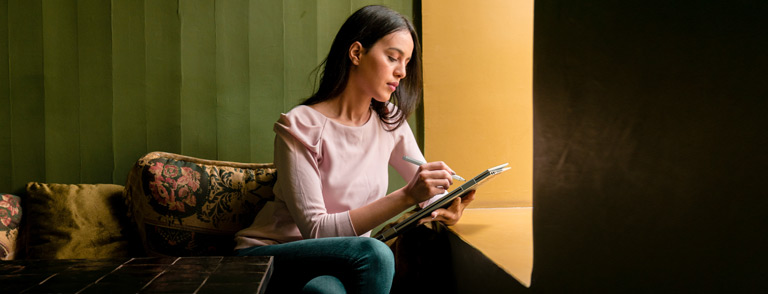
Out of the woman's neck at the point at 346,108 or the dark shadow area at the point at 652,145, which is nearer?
the dark shadow area at the point at 652,145

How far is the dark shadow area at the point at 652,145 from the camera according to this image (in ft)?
1.35

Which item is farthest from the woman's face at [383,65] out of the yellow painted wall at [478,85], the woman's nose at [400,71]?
the yellow painted wall at [478,85]

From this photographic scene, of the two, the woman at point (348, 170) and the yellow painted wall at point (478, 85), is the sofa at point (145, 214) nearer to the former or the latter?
the woman at point (348, 170)

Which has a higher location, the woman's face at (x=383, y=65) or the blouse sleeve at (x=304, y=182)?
the woman's face at (x=383, y=65)

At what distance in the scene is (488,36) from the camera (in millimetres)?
2090

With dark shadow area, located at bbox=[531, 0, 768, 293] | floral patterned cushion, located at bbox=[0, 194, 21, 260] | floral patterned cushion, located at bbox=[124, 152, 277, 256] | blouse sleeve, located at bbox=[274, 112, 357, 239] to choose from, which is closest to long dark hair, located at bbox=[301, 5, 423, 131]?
blouse sleeve, located at bbox=[274, 112, 357, 239]

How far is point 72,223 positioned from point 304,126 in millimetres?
886

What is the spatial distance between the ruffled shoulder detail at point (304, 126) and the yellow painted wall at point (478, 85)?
0.73m

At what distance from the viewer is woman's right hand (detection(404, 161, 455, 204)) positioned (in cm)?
127

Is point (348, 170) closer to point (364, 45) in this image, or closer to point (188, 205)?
point (364, 45)

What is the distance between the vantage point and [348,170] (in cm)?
144

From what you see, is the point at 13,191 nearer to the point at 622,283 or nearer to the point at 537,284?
the point at 537,284

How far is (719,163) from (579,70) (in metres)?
0.30

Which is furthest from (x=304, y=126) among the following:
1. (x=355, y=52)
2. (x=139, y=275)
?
(x=139, y=275)
